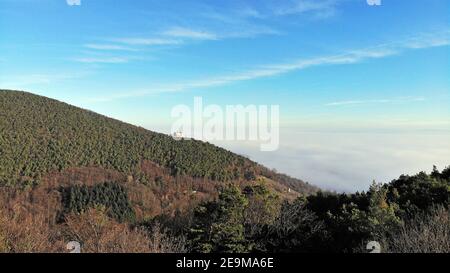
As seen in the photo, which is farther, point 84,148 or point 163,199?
point 84,148

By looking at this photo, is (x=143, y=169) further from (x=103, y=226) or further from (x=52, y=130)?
(x=103, y=226)

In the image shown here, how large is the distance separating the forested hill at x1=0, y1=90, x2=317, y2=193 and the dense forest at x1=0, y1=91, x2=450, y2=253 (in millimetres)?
377

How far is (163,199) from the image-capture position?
101m

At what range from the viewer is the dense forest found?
73.3ft

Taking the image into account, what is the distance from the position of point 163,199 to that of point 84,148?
28.5 m

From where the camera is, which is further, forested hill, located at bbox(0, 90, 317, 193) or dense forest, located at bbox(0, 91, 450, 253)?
forested hill, located at bbox(0, 90, 317, 193)

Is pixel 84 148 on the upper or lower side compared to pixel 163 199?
upper

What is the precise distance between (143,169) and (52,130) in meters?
28.8
